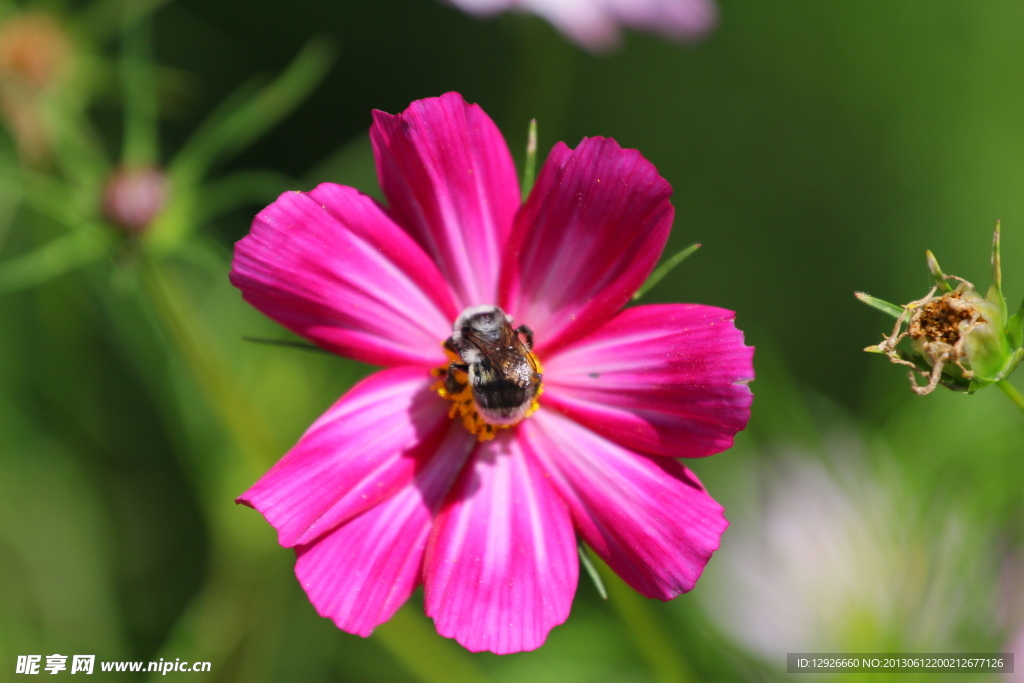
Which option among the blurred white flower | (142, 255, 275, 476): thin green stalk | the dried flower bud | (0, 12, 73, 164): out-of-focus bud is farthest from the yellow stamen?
the dried flower bud

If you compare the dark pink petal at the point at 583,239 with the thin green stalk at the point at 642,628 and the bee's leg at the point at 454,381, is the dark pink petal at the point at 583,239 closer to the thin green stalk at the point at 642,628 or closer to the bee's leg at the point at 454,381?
the bee's leg at the point at 454,381

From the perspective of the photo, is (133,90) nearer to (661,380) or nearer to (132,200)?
(132,200)

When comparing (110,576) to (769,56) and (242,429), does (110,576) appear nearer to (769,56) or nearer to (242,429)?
(242,429)

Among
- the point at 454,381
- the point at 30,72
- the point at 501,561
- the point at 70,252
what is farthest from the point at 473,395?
the point at 30,72

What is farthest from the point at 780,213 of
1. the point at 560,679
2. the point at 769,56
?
the point at 560,679

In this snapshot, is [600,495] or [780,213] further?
[780,213]

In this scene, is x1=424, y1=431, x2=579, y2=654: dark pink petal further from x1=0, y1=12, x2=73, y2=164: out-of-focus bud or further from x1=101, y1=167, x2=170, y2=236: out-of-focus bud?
x1=0, y1=12, x2=73, y2=164: out-of-focus bud
